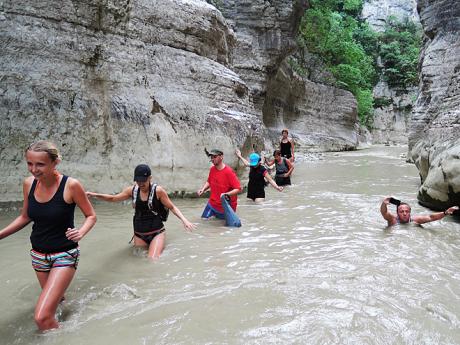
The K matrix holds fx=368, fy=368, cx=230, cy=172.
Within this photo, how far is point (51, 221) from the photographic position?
2818 millimetres

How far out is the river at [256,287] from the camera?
8.39 feet

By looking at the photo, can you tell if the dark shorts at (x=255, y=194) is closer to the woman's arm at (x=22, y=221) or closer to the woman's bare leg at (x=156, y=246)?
the woman's bare leg at (x=156, y=246)

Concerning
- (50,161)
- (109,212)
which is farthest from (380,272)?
(109,212)

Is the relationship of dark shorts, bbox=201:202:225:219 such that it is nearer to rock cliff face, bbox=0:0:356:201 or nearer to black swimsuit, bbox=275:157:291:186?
rock cliff face, bbox=0:0:356:201

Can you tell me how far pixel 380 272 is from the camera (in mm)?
3637

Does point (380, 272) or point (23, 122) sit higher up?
point (23, 122)

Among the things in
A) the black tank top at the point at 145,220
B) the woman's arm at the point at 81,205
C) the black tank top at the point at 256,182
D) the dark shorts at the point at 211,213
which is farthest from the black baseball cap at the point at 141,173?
the black tank top at the point at 256,182

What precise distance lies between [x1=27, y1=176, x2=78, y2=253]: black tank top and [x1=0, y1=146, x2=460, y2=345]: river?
0.55 meters

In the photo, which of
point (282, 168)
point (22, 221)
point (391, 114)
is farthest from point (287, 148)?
point (391, 114)

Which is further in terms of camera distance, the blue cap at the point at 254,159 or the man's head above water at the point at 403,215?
the blue cap at the point at 254,159

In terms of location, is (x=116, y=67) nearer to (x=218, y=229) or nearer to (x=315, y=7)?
(x=218, y=229)

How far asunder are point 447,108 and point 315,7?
66.3 feet

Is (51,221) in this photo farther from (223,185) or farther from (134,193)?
(223,185)

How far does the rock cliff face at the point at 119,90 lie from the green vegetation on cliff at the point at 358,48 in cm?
1980
